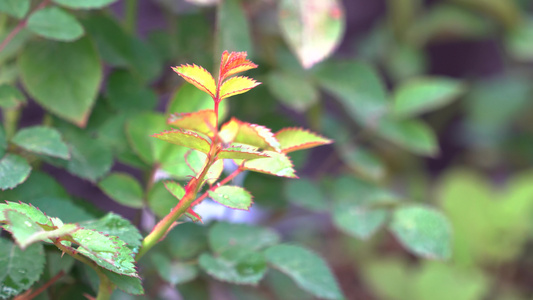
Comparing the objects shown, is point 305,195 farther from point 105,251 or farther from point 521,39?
point 521,39

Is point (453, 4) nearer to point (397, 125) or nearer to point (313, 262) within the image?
point (397, 125)

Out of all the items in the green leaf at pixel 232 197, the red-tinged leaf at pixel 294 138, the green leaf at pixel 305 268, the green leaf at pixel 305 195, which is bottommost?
the green leaf at pixel 305 195

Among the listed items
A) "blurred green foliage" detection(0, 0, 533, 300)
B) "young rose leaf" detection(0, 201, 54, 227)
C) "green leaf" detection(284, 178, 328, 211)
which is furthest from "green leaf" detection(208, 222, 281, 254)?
"young rose leaf" detection(0, 201, 54, 227)

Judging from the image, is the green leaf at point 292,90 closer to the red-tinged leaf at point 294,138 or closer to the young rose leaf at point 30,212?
the red-tinged leaf at point 294,138

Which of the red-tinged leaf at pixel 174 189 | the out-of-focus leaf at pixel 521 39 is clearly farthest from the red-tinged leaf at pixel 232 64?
the out-of-focus leaf at pixel 521 39

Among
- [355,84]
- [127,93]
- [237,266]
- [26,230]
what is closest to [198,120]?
[26,230]

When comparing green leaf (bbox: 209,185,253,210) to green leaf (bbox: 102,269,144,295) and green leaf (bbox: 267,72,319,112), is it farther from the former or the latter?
green leaf (bbox: 267,72,319,112)
